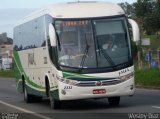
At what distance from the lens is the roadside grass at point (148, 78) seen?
115ft

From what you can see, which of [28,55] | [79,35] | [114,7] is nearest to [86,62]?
[79,35]

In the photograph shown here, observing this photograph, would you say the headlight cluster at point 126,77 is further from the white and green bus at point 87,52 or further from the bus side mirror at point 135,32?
the bus side mirror at point 135,32

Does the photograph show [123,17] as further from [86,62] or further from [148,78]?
[148,78]

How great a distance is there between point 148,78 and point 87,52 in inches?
760

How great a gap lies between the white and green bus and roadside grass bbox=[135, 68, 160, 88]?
1571 cm

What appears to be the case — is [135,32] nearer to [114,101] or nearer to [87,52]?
[87,52]

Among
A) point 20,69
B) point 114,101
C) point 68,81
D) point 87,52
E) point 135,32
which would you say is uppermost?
point 135,32

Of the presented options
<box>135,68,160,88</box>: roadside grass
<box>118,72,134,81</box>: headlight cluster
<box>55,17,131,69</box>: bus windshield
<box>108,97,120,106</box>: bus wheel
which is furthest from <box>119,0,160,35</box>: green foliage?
<box>118,72,134,81</box>: headlight cluster

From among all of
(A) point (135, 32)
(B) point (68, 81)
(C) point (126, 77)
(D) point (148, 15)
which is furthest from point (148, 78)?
(D) point (148, 15)

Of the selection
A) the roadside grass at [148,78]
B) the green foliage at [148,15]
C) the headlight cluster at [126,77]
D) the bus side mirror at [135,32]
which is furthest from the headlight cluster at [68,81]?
the green foliage at [148,15]

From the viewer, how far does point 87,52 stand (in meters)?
18.1

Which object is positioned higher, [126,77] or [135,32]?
[135,32]

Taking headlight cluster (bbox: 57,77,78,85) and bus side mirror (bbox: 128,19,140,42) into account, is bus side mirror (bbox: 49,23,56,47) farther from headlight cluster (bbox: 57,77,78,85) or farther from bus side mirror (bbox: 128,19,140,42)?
bus side mirror (bbox: 128,19,140,42)

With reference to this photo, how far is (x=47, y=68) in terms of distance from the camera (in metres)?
19.5
